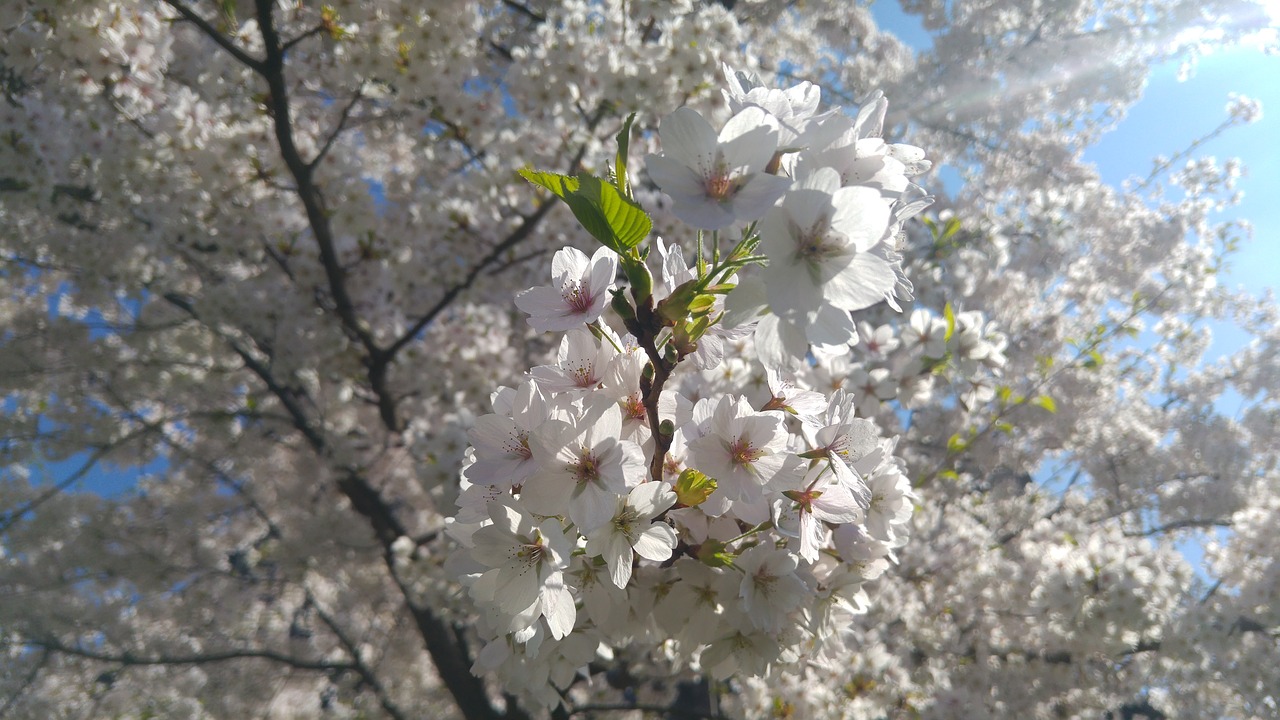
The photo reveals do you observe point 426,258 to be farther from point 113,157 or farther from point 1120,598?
point 1120,598

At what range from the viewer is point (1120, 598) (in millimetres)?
2926

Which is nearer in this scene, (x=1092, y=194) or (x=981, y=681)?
(x=981, y=681)

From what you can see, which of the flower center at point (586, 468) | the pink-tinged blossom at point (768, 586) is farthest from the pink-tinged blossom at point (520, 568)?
the pink-tinged blossom at point (768, 586)

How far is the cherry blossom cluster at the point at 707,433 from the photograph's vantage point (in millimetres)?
890

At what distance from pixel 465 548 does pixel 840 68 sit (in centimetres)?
978

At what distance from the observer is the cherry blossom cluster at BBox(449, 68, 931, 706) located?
35.0 inches

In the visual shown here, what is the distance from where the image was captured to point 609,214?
3.07 feet

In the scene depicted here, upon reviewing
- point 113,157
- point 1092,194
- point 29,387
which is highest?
point 29,387

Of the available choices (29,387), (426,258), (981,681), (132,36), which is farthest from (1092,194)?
(29,387)

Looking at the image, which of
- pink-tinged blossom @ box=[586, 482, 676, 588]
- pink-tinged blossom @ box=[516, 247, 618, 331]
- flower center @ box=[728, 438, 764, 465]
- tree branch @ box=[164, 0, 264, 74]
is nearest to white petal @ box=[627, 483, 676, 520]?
pink-tinged blossom @ box=[586, 482, 676, 588]

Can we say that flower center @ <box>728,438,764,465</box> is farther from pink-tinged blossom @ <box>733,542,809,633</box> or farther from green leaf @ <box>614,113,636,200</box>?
green leaf @ <box>614,113,636,200</box>

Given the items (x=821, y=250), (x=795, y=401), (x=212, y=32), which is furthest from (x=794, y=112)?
(x=212, y=32)

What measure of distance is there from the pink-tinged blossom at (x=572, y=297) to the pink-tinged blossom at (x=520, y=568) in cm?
31

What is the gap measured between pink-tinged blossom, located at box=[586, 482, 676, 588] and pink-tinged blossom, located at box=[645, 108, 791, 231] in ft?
1.45
